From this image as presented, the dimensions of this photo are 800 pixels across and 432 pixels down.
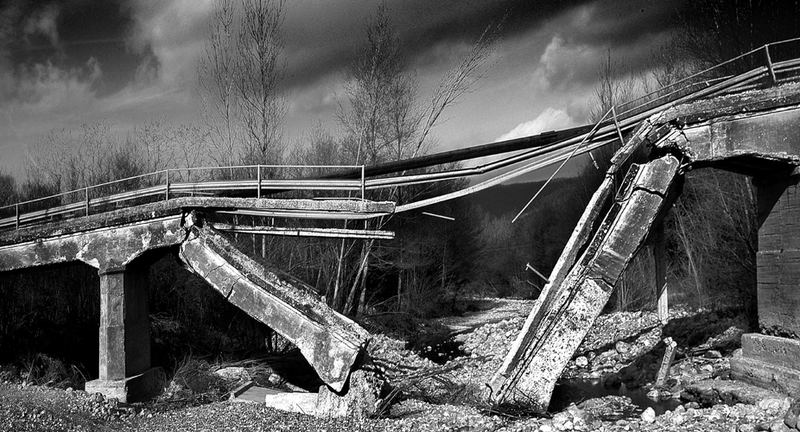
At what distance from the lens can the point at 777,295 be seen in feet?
28.6

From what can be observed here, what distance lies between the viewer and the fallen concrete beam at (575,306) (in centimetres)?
775

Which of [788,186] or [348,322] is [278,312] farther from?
[788,186]

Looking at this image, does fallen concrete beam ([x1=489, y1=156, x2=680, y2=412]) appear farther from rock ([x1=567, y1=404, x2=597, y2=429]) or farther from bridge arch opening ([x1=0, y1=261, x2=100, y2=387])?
bridge arch opening ([x1=0, y1=261, x2=100, y2=387])

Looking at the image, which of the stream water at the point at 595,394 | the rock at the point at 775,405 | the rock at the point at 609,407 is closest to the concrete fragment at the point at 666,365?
the stream water at the point at 595,394

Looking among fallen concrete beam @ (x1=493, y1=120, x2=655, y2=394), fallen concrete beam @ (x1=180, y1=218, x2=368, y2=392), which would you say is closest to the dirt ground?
fallen concrete beam @ (x1=180, y1=218, x2=368, y2=392)

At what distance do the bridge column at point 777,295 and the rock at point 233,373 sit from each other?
8.56m

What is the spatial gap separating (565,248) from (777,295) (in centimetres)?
328

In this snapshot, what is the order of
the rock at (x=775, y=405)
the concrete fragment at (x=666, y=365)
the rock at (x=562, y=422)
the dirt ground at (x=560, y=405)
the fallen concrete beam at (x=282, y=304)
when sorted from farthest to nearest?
the concrete fragment at (x=666, y=365), the fallen concrete beam at (x=282, y=304), the dirt ground at (x=560, y=405), the rock at (x=775, y=405), the rock at (x=562, y=422)

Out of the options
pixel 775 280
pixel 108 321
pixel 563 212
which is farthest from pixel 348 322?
pixel 563 212

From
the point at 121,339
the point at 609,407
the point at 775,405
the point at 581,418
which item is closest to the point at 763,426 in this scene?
the point at 775,405

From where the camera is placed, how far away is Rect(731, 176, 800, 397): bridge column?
27.4ft

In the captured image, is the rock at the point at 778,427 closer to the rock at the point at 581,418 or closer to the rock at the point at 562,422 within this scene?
the rock at the point at 581,418

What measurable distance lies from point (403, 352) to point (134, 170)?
939cm

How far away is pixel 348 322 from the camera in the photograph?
28.0 feet
